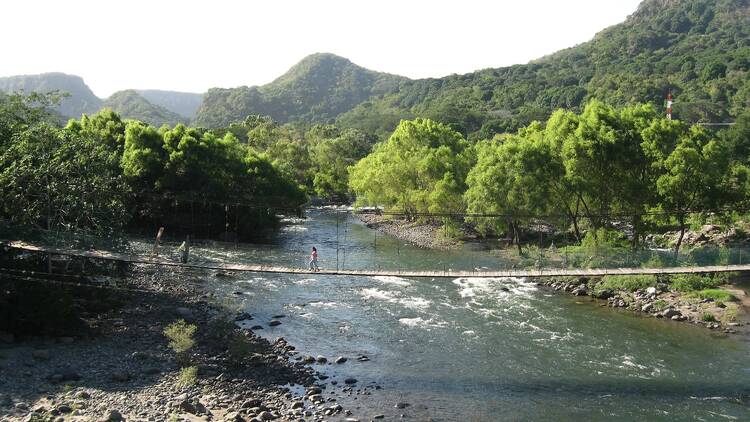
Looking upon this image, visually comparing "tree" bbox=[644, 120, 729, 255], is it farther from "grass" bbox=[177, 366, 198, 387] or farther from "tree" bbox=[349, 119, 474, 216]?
"grass" bbox=[177, 366, 198, 387]

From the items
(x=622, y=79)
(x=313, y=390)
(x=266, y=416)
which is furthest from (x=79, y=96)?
(x=266, y=416)

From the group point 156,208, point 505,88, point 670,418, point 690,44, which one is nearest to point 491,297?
point 670,418

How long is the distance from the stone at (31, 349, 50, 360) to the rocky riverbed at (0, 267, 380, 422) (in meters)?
0.02

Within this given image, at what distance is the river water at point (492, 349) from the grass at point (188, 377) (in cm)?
309

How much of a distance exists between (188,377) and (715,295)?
17.2 metres

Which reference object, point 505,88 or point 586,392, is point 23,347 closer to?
point 586,392

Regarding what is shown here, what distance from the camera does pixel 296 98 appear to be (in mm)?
171250

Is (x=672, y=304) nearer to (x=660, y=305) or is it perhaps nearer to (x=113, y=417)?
(x=660, y=305)

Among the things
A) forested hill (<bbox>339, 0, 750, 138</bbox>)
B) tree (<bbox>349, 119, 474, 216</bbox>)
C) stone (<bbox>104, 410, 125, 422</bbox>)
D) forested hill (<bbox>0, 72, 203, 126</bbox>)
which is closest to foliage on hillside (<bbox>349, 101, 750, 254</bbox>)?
tree (<bbox>349, 119, 474, 216</bbox>)

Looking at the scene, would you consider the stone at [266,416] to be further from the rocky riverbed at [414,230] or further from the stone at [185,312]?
the rocky riverbed at [414,230]

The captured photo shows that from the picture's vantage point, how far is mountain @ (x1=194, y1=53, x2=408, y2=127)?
149125 mm

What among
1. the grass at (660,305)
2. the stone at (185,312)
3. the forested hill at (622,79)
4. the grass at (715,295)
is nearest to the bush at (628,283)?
the grass at (660,305)

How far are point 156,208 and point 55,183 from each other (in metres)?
13.5

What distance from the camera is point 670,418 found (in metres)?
12.4
